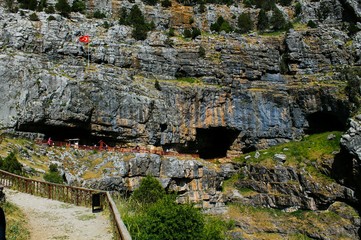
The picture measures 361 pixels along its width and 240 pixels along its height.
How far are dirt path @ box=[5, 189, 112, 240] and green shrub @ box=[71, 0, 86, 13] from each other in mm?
48771

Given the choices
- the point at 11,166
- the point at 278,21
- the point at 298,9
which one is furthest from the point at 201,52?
the point at 11,166

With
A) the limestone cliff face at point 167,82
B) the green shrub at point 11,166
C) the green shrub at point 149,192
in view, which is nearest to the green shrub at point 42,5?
the limestone cliff face at point 167,82

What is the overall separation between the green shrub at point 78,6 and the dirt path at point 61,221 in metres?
48.8

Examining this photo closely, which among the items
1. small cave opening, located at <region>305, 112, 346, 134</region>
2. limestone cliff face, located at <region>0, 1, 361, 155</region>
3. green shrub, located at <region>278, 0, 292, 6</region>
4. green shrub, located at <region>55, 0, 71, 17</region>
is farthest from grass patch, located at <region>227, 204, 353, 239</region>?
green shrub, located at <region>278, 0, 292, 6</region>

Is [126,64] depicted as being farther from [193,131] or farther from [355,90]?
[355,90]

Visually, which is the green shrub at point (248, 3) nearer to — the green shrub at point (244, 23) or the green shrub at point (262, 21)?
the green shrub at point (262, 21)

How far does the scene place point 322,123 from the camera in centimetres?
5888

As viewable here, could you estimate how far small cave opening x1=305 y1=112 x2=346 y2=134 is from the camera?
56.7 meters

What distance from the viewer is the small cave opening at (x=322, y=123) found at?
56713 millimetres

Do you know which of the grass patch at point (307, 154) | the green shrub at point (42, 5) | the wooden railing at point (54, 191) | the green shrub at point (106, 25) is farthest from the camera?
the green shrub at point (42, 5)

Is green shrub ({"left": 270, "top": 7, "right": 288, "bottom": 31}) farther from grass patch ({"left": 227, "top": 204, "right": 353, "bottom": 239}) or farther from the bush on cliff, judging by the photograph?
the bush on cliff

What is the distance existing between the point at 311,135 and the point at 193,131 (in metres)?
19.6

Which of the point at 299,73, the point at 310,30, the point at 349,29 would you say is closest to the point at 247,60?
the point at 299,73

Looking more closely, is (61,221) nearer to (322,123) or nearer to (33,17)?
(33,17)
